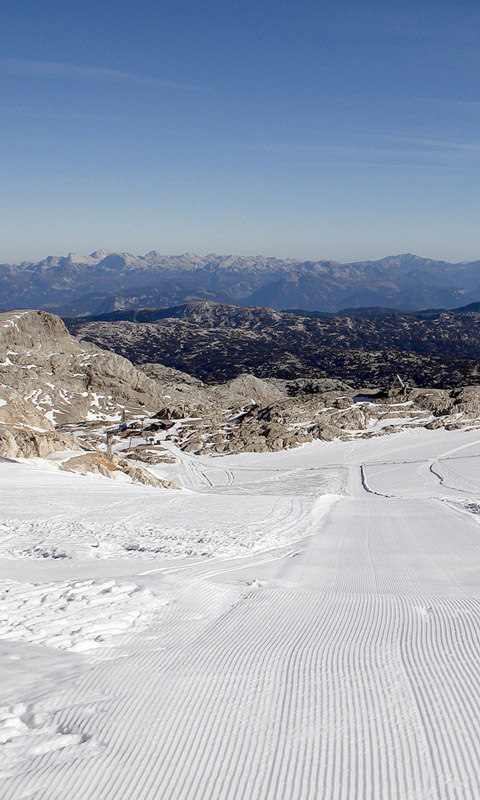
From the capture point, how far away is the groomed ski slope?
326 centimetres

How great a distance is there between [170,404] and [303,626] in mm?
82411

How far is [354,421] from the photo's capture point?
1937 inches

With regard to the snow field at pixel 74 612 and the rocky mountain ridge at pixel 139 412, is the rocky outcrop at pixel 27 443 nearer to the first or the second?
the rocky mountain ridge at pixel 139 412

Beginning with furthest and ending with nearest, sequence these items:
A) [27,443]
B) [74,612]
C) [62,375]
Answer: [62,375]
[27,443]
[74,612]

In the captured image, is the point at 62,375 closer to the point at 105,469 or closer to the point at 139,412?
the point at 139,412

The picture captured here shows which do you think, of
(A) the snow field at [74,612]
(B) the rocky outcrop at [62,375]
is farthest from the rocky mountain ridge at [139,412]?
(A) the snow field at [74,612]

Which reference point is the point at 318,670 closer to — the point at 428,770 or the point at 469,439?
the point at 428,770

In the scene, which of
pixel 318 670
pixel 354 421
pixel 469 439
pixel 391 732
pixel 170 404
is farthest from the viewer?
pixel 170 404

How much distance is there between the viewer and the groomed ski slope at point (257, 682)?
326cm

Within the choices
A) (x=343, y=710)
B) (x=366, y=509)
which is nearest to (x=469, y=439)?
(x=366, y=509)

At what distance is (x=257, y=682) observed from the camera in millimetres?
4633

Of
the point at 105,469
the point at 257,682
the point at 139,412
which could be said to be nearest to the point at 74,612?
the point at 257,682

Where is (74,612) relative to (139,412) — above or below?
above

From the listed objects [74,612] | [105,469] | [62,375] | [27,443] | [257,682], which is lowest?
[105,469]
